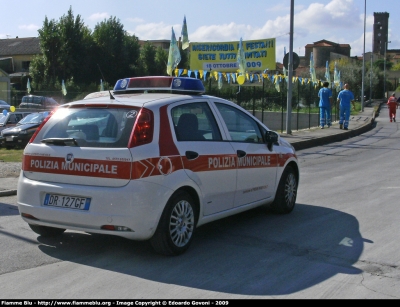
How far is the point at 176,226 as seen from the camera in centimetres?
586

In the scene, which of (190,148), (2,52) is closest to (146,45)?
(2,52)

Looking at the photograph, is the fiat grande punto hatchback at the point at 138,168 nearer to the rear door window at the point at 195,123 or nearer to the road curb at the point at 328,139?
the rear door window at the point at 195,123

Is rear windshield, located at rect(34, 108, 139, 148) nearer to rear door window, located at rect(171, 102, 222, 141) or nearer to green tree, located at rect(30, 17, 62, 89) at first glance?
rear door window, located at rect(171, 102, 222, 141)

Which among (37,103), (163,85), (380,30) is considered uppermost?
(380,30)

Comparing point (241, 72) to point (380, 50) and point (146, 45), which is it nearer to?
point (146, 45)

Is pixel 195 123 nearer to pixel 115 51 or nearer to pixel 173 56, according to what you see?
pixel 173 56

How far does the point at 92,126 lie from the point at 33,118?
59.9 ft

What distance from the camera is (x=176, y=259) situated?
5793 millimetres

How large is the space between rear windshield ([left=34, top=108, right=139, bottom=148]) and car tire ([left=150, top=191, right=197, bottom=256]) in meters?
0.80

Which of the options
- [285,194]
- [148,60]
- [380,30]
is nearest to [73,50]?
[148,60]

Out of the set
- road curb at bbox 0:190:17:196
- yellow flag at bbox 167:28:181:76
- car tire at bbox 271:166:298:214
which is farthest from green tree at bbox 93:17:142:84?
car tire at bbox 271:166:298:214

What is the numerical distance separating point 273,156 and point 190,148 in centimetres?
190

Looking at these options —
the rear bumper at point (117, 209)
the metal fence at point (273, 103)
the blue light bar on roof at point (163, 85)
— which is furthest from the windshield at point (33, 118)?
the rear bumper at point (117, 209)

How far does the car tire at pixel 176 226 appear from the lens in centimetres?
569
